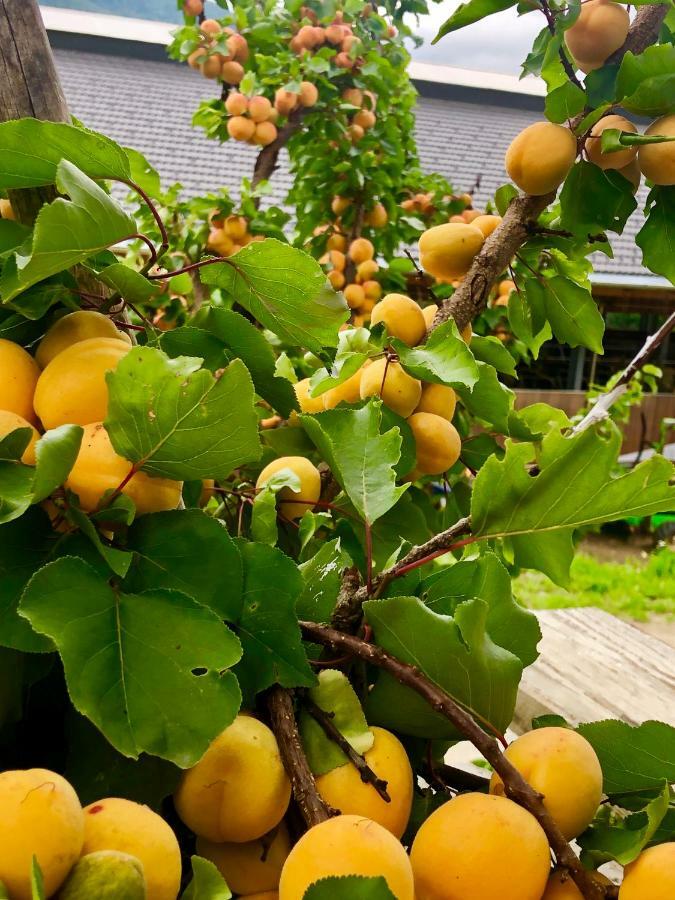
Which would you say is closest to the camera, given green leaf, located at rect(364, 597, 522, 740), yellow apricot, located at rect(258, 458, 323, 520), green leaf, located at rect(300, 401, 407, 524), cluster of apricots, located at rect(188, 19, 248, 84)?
green leaf, located at rect(364, 597, 522, 740)

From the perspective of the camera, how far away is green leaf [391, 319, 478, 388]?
0.56 metres

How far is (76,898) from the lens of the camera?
0.28 m

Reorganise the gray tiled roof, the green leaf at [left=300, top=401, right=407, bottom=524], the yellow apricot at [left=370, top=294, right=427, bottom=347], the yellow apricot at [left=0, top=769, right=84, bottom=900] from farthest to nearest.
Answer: the gray tiled roof, the yellow apricot at [left=370, top=294, right=427, bottom=347], the green leaf at [left=300, top=401, right=407, bottom=524], the yellow apricot at [left=0, top=769, right=84, bottom=900]

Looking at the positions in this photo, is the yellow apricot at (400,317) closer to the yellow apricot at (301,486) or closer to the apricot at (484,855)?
the yellow apricot at (301,486)

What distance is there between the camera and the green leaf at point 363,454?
0.48 m

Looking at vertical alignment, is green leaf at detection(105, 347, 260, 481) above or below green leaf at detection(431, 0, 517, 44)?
below

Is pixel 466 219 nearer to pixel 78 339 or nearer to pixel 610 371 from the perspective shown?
pixel 78 339

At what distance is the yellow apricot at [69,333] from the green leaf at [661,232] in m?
0.47

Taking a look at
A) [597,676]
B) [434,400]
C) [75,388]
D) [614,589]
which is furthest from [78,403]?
[614,589]

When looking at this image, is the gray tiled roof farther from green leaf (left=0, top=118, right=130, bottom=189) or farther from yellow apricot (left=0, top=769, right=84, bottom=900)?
yellow apricot (left=0, top=769, right=84, bottom=900)

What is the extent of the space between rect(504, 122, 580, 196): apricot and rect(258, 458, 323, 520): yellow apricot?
0.31 m

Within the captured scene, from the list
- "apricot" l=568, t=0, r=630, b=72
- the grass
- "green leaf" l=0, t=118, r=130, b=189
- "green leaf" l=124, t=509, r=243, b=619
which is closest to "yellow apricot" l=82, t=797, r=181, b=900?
"green leaf" l=124, t=509, r=243, b=619

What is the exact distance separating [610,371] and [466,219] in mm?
5282

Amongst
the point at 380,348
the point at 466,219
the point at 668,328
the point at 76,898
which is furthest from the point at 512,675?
the point at 466,219
